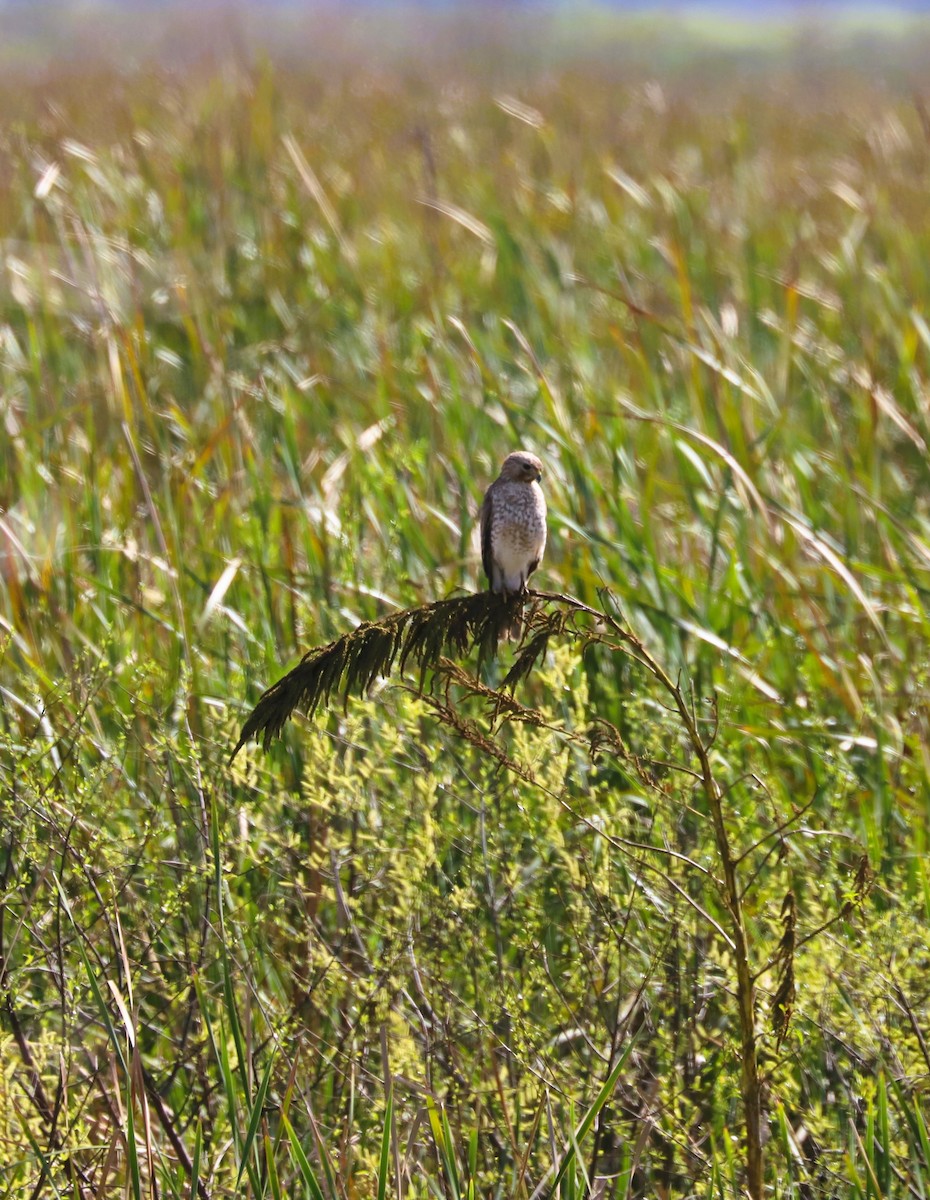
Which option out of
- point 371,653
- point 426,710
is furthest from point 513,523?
point 371,653

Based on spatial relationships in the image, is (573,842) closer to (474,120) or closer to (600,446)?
(600,446)

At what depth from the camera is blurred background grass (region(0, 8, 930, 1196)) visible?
203 cm

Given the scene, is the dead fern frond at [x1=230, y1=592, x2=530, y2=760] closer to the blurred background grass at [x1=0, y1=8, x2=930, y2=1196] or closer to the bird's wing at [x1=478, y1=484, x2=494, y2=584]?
the blurred background grass at [x1=0, y1=8, x2=930, y2=1196]

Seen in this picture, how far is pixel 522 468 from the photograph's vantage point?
8.65 feet

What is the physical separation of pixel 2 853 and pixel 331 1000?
65cm

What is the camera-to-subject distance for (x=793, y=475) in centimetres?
373

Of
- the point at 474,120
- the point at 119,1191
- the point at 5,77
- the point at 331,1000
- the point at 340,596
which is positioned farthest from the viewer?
the point at 5,77

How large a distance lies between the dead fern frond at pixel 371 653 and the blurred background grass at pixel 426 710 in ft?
0.60

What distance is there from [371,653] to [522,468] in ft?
3.64

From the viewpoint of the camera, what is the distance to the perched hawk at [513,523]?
8.72ft

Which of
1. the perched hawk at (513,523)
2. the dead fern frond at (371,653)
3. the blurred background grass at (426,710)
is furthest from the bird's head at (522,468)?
the dead fern frond at (371,653)

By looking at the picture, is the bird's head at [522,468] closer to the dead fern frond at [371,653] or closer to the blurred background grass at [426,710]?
the blurred background grass at [426,710]

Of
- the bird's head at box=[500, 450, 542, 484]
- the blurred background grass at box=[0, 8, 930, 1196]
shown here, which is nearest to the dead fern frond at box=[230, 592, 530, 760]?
the blurred background grass at box=[0, 8, 930, 1196]

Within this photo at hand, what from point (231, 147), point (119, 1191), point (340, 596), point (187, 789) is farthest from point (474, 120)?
point (119, 1191)
